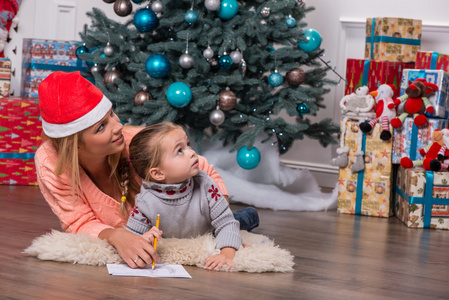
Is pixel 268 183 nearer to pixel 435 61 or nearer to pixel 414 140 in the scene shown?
pixel 414 140

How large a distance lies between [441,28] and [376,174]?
89 centimetres

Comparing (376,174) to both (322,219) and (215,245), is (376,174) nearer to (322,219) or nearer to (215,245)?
(322,219)

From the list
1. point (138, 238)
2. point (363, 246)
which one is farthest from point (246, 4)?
point (138, 238)

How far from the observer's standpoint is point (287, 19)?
267cm

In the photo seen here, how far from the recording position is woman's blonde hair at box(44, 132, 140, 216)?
1.67 m

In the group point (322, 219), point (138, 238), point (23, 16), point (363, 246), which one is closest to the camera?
point (138, 238)

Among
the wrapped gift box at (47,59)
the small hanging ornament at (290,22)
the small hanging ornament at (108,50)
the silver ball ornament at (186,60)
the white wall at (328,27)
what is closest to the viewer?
the silver ball ornament at (186,60)

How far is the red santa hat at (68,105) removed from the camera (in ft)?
5.37

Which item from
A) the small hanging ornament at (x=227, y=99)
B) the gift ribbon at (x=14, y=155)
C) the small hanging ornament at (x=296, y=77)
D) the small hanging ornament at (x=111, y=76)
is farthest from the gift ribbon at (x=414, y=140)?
the gift ribbon at (x=14, y=155)

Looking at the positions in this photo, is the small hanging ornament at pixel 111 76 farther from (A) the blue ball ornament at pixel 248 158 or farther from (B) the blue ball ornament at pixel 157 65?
(A) the blue ball ornament at pixel 248 158

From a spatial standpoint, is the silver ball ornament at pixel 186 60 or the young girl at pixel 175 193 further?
the silver ball ornament at pixel 186 60

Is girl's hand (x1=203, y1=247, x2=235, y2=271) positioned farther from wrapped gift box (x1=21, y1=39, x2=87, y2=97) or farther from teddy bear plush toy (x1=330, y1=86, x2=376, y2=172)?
wrapped gift box (x1=21, y1=39, x2=87, y2=97)

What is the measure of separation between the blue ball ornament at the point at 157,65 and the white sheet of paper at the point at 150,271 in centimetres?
116

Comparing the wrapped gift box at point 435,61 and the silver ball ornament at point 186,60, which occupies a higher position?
the wrapped gift box at point 435,61
